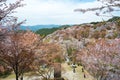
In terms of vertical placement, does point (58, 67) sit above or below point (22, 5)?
below

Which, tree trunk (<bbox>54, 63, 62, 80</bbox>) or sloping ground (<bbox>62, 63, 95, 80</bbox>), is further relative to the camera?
sloping ground (<bbox>62, 63, 95, 80</bbox>)

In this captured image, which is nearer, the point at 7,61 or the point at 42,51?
the point at 7,61

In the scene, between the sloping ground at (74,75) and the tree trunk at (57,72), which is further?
the sloping ground at (74,75)

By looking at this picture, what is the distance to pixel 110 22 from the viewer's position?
6.80 meters

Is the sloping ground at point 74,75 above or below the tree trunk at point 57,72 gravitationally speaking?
below

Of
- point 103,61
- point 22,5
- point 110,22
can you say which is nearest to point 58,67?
point 103,61

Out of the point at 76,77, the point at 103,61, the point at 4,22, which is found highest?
the point at 4,22

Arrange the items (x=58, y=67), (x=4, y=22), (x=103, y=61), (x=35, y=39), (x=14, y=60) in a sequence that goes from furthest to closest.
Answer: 1. (x=58, y=67)
2. (x=103, y=61)
3. (x=35, y=39)
4. (x=14, y=60)
5. (x=4, y=22)

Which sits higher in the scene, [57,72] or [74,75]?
[57,72]

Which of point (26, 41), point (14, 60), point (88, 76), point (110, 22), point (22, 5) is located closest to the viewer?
point (110, 22)

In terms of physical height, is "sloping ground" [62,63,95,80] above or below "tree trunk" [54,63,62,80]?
below

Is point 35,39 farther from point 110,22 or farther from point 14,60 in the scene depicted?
point 110,22

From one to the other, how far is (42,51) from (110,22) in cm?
3061

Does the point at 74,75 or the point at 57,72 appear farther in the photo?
the point at 74,75
